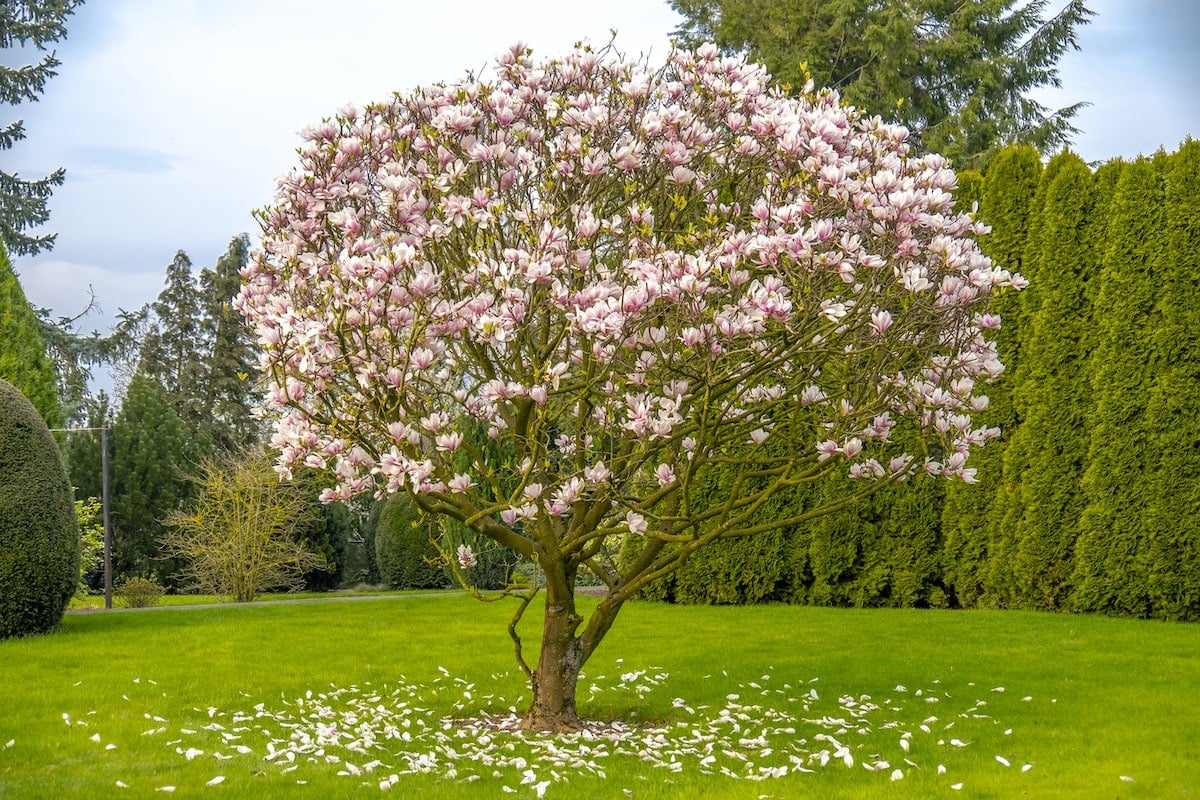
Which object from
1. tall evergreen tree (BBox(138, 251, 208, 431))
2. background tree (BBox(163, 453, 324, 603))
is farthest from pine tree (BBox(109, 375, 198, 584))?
tall evergreen tree (BBox(138, 251, 208, 431))

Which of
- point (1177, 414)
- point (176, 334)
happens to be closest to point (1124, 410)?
point (1177, 414)

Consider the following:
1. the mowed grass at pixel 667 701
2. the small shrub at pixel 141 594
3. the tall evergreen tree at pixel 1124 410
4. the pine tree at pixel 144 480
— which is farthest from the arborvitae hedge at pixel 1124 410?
the pine tree at pixel 144 480

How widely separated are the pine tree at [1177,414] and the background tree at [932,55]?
1082 centimetres

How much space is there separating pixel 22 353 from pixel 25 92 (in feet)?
42.3

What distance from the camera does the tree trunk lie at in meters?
6.93

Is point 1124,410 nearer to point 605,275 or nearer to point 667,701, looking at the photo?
point 667,701

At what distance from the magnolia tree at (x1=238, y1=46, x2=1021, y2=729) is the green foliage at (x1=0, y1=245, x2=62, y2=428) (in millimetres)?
12488

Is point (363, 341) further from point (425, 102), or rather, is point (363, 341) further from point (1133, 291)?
point (1133, 291)

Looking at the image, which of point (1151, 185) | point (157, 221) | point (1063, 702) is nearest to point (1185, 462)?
point (1151, 185)

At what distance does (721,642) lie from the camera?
34.2ft

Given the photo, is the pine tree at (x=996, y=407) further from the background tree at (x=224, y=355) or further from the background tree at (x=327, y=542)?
the background tree at (x=224, y=355)

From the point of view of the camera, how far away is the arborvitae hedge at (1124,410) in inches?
437

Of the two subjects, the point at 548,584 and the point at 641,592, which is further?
the point at 641,592

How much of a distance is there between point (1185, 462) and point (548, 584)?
7304 millimetres
